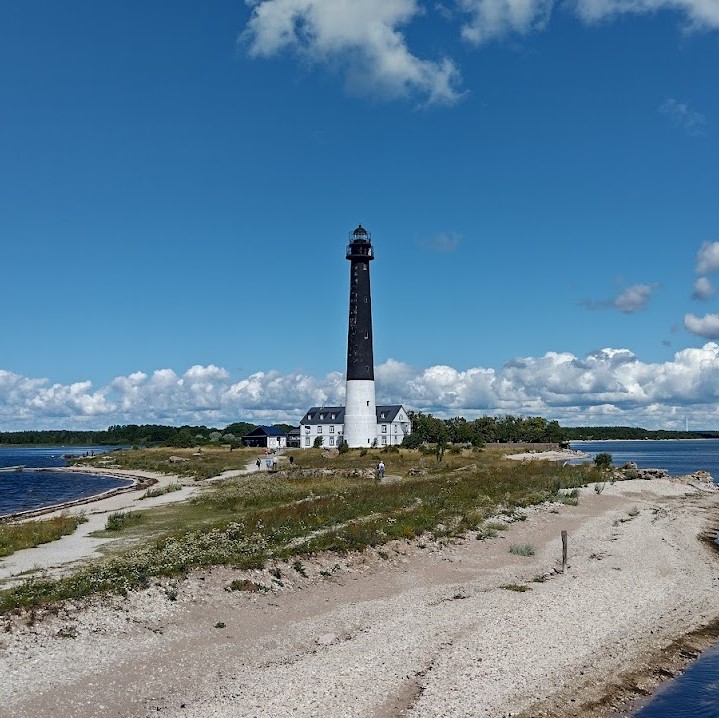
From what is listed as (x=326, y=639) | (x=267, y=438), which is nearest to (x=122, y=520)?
(x=326, y=639)

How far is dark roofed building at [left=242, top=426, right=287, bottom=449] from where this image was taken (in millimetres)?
128500

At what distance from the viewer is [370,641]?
1772 centimetres

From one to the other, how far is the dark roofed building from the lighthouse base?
43031 millimetres

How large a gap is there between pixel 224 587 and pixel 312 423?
97502mm

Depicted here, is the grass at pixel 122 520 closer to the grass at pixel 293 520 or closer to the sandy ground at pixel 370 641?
the grass at pixel 293 520

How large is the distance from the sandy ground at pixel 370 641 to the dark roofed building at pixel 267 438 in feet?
336

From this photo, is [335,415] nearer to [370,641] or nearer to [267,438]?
[267,438]

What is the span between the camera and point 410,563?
26.4 metres

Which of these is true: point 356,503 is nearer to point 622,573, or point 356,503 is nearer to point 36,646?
point 622,573

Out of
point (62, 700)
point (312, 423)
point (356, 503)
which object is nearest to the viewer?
point (62, 700)

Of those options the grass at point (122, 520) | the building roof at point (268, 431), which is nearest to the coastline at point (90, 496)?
the grass at point (122, 520)

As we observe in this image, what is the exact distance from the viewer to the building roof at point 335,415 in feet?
376

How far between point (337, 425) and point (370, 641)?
98.0m

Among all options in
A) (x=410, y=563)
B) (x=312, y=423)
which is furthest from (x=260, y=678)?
(x=312, y=423)
